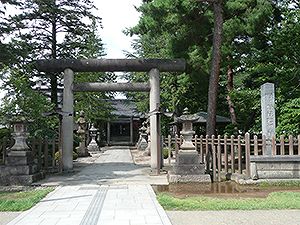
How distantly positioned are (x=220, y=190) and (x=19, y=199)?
5942 mm

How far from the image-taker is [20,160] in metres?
13.0

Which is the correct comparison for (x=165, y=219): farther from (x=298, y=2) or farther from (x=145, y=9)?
(x=298, y=2)

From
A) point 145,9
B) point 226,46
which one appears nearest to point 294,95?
point 226,46

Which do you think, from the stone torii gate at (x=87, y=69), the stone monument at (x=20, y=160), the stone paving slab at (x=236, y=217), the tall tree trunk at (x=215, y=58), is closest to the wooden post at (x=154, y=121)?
the stone torii gate at (x=87, y=69)

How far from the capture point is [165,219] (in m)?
7.11

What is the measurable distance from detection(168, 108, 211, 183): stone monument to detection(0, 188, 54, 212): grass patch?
4.42 meters

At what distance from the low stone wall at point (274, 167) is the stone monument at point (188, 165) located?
1687 millimetres

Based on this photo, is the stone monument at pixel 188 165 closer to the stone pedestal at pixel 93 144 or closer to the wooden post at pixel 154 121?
the wooden post at pixel 154 121

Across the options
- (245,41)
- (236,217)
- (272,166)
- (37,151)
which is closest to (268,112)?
(272,166)

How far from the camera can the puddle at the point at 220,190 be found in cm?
1044

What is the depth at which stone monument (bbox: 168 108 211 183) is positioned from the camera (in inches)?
507

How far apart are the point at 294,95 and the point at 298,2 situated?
4.68 meters

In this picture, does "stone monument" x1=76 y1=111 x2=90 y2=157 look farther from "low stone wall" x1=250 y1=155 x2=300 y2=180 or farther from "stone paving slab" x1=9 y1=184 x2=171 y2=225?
"low stone wall" x1=250 y1=155 x2=300 y2=180

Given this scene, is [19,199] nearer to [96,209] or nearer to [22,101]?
[96,209]
